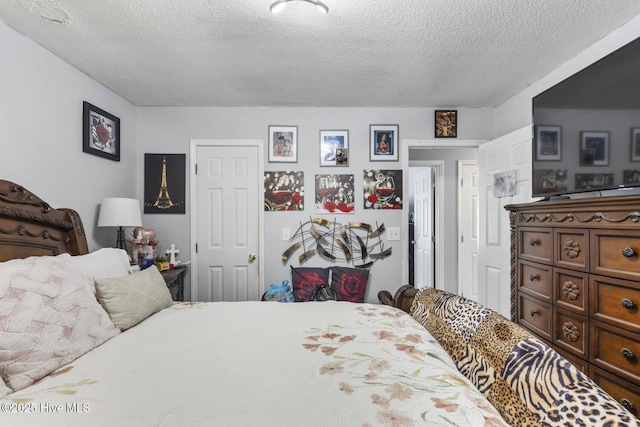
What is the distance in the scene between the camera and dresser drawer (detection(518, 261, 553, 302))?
72.7 inches

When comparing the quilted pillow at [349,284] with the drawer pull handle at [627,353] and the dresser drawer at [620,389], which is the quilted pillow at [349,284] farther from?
the drawer pull handle at [627,353]

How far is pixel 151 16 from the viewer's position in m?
1.82

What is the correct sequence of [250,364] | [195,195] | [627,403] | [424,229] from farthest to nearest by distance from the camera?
1. [424,229]
2. [195,195]
3. [627,403]
4. [250,364]

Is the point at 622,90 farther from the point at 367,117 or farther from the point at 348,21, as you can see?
the point at 367,117

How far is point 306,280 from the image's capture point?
3205mm

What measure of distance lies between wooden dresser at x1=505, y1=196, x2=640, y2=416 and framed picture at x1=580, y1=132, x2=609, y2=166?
0.31m

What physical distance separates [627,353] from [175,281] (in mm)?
3155

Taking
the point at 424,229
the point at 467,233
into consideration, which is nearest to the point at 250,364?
the point at 467,233

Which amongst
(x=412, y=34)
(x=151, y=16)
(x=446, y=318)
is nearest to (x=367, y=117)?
(x=412, y=34)

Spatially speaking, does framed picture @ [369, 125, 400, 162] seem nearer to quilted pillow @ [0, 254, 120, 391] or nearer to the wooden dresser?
the wooden dresser

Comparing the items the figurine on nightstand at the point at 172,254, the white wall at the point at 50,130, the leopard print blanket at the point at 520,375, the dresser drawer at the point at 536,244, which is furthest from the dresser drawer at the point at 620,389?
the white wall at the point at 50,130

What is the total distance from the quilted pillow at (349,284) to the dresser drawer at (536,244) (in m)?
1.48

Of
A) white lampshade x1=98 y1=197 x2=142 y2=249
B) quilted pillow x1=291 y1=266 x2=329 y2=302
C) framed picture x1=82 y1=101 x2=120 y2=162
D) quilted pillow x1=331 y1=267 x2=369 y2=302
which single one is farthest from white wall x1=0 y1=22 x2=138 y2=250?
quilted pillow x1=331 y1=267 x2=369 y2=302

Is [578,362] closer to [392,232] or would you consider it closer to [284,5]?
[392,232]
